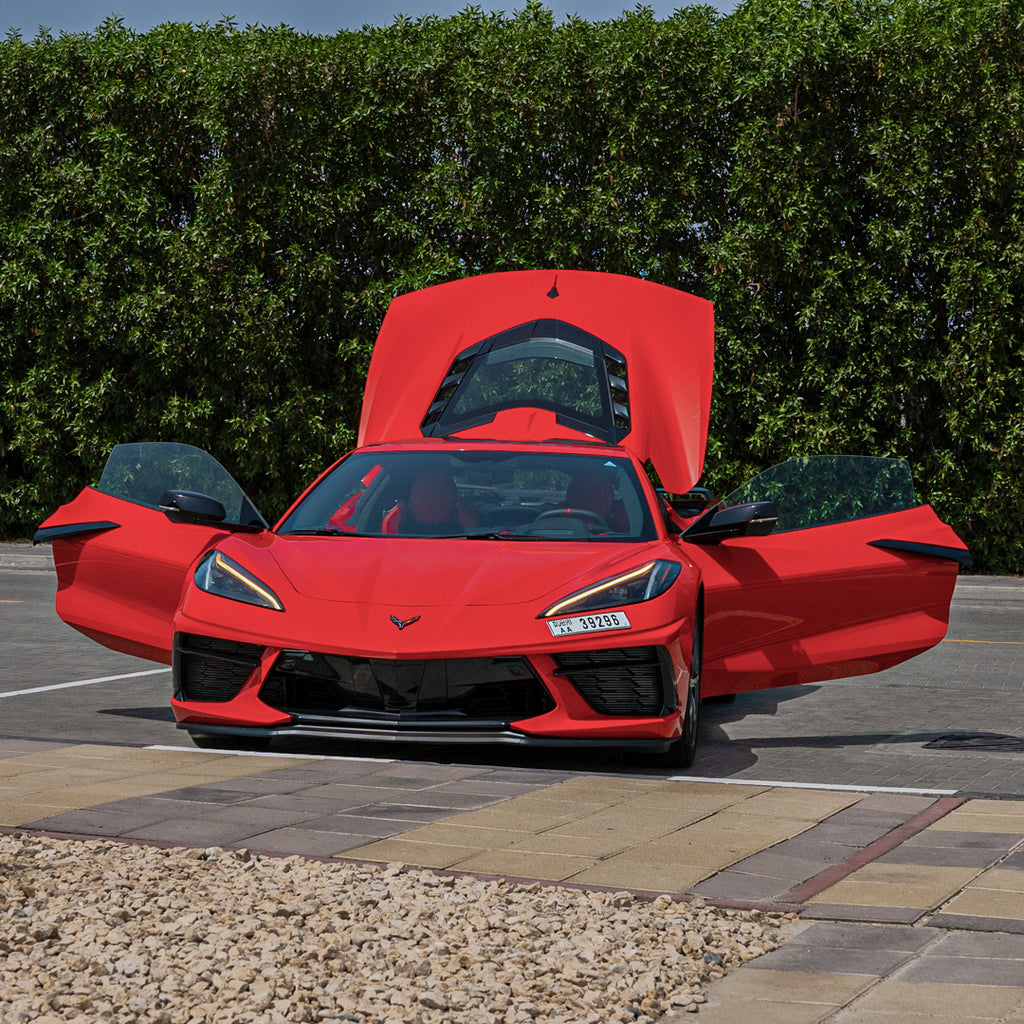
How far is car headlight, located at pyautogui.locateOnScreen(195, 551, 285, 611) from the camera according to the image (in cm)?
637

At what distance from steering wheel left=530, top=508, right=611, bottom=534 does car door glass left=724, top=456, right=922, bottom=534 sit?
82 cm

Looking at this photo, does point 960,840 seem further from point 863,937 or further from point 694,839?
point 863,937

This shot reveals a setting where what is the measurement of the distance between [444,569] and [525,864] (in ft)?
7.23

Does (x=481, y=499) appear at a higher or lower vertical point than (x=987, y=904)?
higher

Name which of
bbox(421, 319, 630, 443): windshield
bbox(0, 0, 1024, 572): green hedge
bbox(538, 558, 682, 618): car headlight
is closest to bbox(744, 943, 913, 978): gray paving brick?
bbox(538, 558, 682, 618): car headlight

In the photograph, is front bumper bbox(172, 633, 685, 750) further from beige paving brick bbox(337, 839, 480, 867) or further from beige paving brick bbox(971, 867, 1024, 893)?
beige paving brick bbox(971, 867, 1024, 893)

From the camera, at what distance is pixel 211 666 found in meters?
6.44

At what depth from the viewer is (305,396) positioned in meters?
19.6

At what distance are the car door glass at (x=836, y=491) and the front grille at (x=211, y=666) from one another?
2.64 metres

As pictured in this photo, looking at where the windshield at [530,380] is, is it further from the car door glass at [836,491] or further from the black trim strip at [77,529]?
the black trim strip at [77,529]

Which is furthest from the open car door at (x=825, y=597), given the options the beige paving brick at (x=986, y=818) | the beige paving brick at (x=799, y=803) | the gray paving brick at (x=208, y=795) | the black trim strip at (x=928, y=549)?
the gray paving brick at (x=208, y=795)

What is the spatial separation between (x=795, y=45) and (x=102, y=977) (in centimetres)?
1676

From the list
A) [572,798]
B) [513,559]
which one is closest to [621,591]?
[513,559]

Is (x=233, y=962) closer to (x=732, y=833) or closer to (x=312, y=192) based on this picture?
(x=732, y=833)
